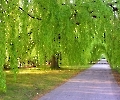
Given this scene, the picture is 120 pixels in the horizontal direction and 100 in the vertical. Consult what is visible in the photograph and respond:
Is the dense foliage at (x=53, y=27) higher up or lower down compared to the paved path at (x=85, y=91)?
higher up

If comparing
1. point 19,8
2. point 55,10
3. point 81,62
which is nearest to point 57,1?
point 55,10

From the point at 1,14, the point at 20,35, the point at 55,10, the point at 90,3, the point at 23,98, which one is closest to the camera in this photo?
the point at 1,14

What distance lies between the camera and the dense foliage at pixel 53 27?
774 centimetres

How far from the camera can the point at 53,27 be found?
811 centimetres

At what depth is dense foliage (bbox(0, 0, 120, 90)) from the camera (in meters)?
7.74

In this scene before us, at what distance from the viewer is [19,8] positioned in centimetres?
841

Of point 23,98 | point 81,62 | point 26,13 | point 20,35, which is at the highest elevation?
point 26,13

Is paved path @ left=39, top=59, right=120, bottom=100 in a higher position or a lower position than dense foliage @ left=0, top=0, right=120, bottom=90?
lower

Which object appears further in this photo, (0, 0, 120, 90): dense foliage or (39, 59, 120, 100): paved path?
(39, 59, 120, 100): paved path

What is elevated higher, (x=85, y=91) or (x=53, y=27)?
(x=53, y=27)

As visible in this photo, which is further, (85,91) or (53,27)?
(85,91)

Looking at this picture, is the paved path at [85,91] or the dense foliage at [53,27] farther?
the paved path at [85,91]

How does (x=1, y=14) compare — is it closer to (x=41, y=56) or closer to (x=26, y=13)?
(x=26, y=13)

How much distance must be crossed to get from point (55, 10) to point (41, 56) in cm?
130
